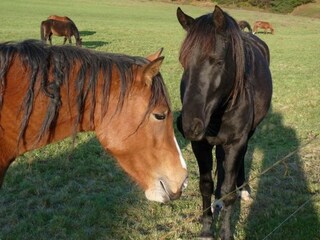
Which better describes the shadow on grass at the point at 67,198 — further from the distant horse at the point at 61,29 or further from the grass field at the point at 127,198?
the distant horse at the point at 61,29

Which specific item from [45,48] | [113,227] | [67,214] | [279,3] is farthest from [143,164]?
[279,3]

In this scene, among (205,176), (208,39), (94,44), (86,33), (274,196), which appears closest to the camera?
(208,39)

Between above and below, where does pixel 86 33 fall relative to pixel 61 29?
below

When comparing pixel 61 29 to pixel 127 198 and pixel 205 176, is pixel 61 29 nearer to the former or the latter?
pixel 127 198

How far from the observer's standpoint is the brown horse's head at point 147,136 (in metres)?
2.34

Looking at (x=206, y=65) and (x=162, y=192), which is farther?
(x=206, y=65)

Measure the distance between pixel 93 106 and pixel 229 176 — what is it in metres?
2.00

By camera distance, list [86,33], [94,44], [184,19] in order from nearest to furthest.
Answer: [184,19]
[94,44]
[86,33]

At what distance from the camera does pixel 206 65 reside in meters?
3.11

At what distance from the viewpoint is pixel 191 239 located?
4133 mm

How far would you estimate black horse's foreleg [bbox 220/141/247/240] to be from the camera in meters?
3.89

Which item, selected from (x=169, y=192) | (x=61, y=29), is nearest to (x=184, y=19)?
(x=169, y=192)

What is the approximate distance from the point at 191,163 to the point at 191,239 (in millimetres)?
1960

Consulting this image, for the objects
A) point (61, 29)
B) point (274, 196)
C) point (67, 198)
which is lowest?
point (61, 29)
